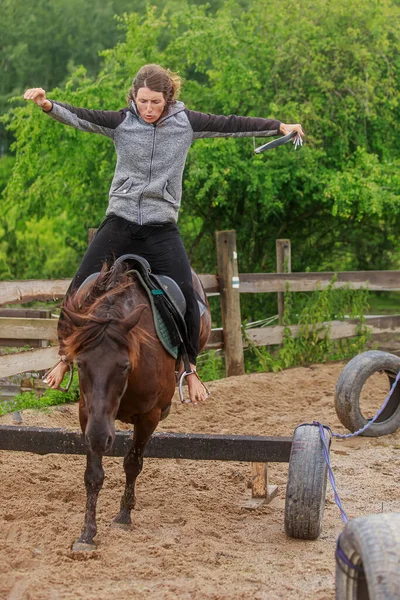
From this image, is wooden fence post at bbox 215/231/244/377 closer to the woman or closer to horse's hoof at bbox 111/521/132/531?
the woman

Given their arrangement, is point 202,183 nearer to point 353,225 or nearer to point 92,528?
point 353,225

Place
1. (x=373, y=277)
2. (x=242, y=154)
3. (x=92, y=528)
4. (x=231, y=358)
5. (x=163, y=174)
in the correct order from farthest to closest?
1. (x=242, y=154)
2. (x=373, y=277)
3. (x=231, y=358)
4. (x=163, y=174)
5. (x=92, y=528)

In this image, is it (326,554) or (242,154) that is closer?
(326,554)

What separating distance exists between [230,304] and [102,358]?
6.63 m

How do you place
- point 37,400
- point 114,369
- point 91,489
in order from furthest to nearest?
point 37,400, point 91,489, point 114,369

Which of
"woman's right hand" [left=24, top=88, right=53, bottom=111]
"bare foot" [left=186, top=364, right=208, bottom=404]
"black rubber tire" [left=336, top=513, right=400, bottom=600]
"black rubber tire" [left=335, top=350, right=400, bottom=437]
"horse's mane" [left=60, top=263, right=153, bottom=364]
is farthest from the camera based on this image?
"black rubber tire" [left=335, top=350, right=400, bottom=437]

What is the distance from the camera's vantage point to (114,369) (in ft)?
14.4

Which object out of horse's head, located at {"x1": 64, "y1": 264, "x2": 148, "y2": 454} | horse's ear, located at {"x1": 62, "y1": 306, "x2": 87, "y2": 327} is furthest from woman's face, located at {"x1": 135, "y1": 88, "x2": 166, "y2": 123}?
horse's ear, located at {"x1": 62, "y1": 306, "x2": 87, "y2": 327}

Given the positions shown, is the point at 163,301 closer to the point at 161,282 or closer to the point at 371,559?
the point at 161,282

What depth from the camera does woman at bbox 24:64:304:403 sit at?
515 cm

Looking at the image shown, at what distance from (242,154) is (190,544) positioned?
37.5 ft

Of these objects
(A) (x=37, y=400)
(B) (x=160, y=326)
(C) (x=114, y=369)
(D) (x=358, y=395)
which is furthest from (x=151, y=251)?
(A) (x=37, y=400)

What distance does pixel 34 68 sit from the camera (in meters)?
35.4

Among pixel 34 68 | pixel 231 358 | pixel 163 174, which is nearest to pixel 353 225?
pixel 231 358
